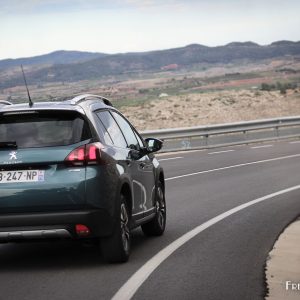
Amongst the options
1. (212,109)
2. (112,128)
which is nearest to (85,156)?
(112,128)

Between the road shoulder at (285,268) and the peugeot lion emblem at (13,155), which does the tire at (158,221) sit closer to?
the road shoulder at (285,268)

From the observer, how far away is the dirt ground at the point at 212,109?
191ft

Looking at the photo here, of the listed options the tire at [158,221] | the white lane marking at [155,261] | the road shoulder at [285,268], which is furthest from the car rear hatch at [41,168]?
the tire at [158,221]

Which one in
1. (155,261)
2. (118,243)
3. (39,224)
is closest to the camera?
(39,224)

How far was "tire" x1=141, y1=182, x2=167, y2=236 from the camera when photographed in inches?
452

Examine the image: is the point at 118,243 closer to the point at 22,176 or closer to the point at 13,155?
the point at 22,176

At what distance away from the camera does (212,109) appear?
62.8 m

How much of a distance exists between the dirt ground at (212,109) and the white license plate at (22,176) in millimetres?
45808

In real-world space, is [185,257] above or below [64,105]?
below

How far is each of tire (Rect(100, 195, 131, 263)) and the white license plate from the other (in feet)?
2.92

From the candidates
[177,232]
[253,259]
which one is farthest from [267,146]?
[253,259]

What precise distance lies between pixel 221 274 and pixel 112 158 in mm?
1575

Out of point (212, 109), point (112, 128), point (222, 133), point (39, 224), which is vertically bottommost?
point (212, 109)

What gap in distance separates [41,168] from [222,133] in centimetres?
2392
